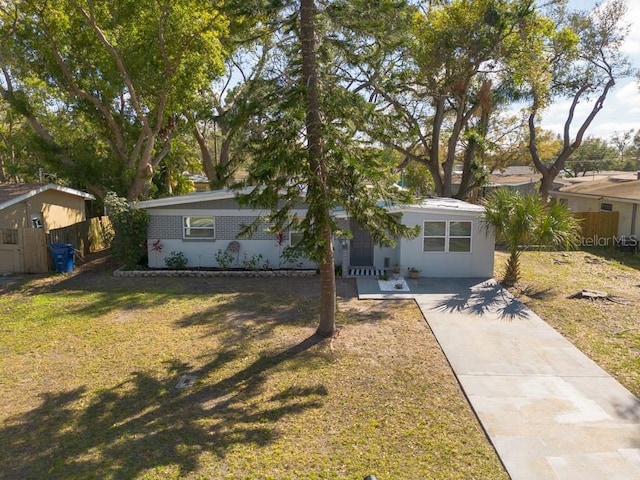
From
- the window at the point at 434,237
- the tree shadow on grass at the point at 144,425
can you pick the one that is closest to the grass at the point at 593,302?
the window at the point at 434,237

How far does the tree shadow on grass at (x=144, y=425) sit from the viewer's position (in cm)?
565

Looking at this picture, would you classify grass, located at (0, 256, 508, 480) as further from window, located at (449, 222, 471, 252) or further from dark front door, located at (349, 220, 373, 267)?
dark front door, located at (349, 220, 373, 267)

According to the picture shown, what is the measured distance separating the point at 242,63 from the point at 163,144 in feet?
24.6

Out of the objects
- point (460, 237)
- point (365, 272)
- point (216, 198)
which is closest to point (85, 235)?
point (216, 198)

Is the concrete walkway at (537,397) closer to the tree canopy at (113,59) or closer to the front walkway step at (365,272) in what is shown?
the front walkway step at (365,272)

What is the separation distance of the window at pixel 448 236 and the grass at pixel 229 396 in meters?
3.41

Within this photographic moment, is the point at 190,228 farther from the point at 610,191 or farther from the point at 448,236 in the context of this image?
the point at 610,191

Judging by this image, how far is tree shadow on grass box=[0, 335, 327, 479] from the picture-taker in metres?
5.65

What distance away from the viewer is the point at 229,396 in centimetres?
739

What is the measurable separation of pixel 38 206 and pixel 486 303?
16.1 metres

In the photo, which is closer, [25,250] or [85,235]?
[25,250]

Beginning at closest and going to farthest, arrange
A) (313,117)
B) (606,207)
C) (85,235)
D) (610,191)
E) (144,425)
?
1. (144,425)
2. (313,117)
3. (85,235)
4. (610,191)
5. (606,207)

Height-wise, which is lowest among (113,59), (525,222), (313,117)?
(525,222)

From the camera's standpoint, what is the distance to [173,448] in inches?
234
